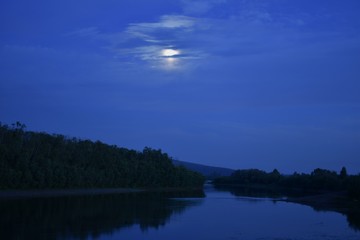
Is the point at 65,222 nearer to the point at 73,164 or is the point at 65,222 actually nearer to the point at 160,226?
the point at 160,226

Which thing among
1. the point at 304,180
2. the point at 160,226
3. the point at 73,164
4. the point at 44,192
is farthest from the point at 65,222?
the point at 304,180

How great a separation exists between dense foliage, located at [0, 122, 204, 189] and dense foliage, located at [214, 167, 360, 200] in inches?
1216

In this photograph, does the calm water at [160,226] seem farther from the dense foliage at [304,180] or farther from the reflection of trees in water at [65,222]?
the dense foliage at [304,180]

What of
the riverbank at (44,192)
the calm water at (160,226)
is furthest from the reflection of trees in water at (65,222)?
the riverbank at (44,192)

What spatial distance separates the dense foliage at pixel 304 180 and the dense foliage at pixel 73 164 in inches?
1216

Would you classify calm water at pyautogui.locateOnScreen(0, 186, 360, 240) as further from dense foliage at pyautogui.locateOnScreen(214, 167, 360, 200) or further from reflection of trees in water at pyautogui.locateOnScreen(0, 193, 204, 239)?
dense foliage at pyautogui.locateOnScreen(214, 167, 360, 200)

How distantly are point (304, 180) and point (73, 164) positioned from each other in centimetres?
6158

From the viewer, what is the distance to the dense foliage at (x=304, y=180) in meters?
63.9

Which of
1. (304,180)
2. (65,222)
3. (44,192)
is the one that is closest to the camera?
(65,222)

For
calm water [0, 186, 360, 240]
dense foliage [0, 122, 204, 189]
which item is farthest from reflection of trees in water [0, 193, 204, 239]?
dense foliage [0, 122, 204, 189]

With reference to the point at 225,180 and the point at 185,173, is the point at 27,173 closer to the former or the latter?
the point at 185,173

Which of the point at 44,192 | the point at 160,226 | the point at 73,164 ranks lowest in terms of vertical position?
the point at 160,226

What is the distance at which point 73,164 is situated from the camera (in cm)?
8494

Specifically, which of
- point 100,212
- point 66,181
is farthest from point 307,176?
point 100,212
